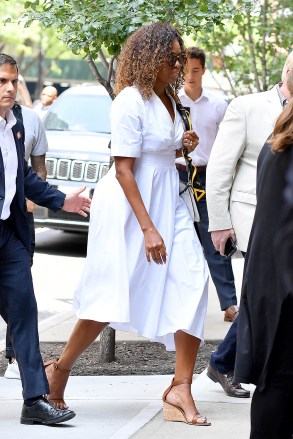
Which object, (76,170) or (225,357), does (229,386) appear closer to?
(225,357)

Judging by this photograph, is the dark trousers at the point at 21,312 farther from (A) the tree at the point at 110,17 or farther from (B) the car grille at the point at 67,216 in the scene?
(B) the car grille at the point at 67,216

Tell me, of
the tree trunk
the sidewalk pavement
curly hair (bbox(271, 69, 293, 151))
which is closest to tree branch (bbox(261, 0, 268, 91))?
the tree trunk

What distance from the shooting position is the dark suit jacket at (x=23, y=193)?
587 cm

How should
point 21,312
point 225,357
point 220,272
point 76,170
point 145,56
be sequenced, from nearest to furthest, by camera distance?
1. point 21,312
2. point 145,56
3. point 225,357
4. point 220,272
5. point 76,170

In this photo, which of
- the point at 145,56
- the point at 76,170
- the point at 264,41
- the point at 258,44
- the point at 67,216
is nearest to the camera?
the point at 145,56

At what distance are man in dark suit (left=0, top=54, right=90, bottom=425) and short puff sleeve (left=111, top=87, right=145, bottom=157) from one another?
0.51 m

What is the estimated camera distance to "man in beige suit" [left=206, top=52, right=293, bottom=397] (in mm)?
6156

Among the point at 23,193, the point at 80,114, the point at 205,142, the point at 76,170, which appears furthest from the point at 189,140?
the point at 80,114

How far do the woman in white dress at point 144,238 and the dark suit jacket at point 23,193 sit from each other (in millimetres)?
302

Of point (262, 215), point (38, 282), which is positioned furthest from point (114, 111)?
point (38, 282)

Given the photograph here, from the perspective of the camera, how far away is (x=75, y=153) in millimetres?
13594

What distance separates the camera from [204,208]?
9055 millimetres

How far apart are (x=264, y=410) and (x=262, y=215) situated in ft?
2.27

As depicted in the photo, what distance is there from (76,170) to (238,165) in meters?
7.31
